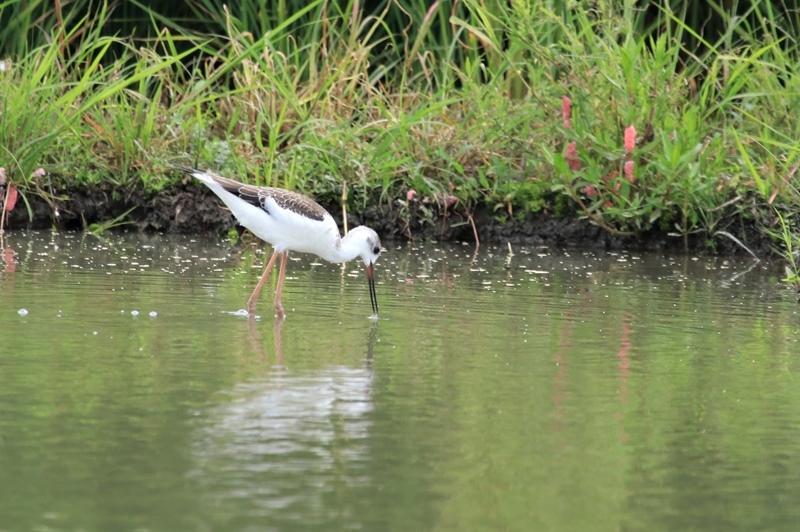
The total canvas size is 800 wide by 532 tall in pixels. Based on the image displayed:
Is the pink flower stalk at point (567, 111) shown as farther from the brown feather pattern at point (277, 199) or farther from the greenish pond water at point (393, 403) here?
the brown feather pattern at point (277, 199)

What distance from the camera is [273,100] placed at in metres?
12.6

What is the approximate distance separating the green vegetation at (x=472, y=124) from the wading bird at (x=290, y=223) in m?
2.59

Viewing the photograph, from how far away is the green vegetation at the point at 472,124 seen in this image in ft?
37.9

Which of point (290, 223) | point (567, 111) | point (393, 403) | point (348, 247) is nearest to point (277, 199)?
point (290, 223)

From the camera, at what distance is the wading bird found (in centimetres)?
884

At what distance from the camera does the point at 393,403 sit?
19.7 feet

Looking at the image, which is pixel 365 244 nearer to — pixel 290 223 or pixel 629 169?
pixel 290 223

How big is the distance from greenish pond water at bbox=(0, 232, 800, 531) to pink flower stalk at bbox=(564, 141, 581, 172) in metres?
1.90

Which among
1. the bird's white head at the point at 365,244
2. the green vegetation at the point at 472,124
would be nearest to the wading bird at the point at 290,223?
the bird's white head at the point at 365,244

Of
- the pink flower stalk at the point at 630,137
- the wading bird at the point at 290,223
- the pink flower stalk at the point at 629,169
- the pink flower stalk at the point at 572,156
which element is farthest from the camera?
the pink flower stalk at the point at 572,156

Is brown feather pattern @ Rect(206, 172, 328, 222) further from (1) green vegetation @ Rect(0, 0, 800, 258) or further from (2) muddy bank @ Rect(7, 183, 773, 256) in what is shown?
(2) muddy bank @ Rect(7, 183, 773, 256)

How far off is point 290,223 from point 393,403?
302cm

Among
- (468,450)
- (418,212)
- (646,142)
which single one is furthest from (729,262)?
(468,450)

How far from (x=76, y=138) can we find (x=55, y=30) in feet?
7.21
